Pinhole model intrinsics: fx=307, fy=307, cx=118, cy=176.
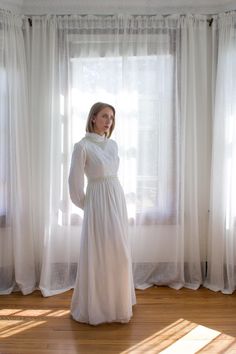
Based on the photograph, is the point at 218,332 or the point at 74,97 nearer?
the point at 218,332

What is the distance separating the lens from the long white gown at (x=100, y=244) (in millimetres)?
2051

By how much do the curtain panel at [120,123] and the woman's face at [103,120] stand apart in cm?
51

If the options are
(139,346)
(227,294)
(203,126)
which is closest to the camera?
(139,346)

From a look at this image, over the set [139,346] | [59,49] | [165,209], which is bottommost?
[139,346]

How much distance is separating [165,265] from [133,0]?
2324 millimetres

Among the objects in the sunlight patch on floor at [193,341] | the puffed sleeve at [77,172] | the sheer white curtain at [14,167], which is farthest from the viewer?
the sheer white curtain at [14,167]

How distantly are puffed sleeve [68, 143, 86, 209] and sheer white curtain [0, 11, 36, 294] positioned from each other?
2.35 feet

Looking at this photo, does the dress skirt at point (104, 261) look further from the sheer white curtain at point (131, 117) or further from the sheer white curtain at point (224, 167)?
the sheer white curtain at point (224, 167)

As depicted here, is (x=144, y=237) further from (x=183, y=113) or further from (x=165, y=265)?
(x=183, y=113)

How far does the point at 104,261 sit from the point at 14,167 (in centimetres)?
114

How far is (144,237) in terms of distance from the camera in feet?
9.04

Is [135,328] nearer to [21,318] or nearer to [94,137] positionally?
[21,318]

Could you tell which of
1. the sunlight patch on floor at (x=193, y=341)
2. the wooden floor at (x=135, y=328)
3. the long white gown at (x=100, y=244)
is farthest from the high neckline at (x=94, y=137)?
the sunlight patch on floor at (x=193, y=341)

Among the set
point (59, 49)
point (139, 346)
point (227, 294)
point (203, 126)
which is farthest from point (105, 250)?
point (59, 49)
